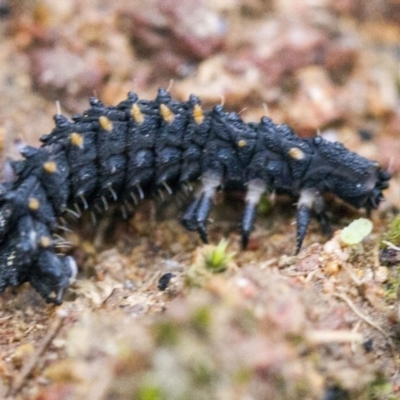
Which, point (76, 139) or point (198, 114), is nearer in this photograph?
point (76, 139)

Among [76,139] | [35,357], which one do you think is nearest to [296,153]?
[76,139]

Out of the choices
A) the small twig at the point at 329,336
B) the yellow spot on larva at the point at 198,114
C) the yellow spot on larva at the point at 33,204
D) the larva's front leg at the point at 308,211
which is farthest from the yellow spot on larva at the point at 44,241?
the small twig at the point at 329,336

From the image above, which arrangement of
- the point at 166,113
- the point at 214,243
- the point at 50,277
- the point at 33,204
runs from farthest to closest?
the point at 214,243 < the point at 166,113 < the point at 50,277 < the point at 33,204

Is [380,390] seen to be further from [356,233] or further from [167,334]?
[167,334]

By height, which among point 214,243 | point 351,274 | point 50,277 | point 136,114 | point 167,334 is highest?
point 136,114

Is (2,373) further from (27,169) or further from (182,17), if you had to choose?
(182,17)

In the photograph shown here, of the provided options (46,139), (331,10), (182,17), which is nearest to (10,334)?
(46,139)

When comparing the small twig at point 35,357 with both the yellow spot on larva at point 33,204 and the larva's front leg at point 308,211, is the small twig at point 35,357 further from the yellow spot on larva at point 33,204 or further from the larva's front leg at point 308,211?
the larva's front leg at point 308,211
